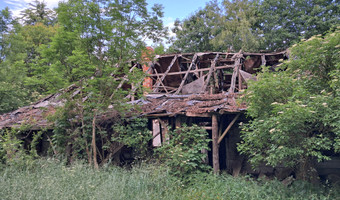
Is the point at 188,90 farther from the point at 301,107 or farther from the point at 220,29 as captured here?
the point at 220,29

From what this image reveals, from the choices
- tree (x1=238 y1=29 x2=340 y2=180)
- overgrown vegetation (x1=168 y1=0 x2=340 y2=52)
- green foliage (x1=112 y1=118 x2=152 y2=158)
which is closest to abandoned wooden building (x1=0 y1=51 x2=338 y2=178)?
green foliage (x1=112 y1=118 x2=152 y2=158)

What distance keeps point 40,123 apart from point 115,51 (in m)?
4.56

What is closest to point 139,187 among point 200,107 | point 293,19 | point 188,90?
point 200,107

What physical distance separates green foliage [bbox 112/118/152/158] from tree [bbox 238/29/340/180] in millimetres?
3760

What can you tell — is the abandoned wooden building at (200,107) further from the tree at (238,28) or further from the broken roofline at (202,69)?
the tree at (238,28)

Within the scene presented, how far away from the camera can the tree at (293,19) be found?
1911cm

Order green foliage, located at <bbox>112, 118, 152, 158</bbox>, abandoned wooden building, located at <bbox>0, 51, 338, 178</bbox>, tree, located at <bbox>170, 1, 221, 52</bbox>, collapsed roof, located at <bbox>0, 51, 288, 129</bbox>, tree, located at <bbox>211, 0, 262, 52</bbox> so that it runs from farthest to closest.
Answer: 1. tree, located at <bbox>170, 1, 221, 52</bbox>
2. tree, located at <bbox>211, 0, 262, 52</bbox>
3. green foliage, located at <bbox>112, 118, 152, 158</bbox>
4. collapsed roof, located at <bbox>0, 51, 288, 129</bbox>
5. abandoned wooden building, located at <bbox>0, 51, 338, 178</bbox>

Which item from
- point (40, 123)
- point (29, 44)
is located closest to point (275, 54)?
point (40, 123)

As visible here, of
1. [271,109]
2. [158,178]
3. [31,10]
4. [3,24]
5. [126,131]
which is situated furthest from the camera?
[31,10]

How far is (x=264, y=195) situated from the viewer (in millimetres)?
6613

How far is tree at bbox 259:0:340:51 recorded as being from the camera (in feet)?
62.7

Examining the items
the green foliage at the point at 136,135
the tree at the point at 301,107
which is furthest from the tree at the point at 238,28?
the tree at the point at 301,107

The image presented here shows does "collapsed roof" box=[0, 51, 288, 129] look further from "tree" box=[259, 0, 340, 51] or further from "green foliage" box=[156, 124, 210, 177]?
"tree" box=[259, 0, 340, 51]

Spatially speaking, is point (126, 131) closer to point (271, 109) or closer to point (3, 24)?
point (271, 109)
